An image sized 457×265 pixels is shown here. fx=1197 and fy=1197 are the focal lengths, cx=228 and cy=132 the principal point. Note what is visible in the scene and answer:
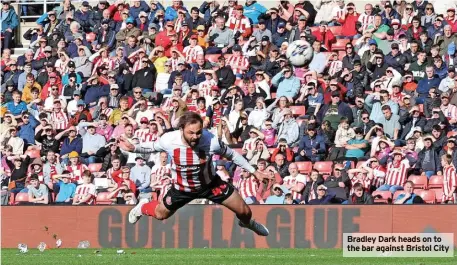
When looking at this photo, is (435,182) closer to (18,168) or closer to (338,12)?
(338,12)

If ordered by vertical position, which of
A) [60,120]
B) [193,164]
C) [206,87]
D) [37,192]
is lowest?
[37,192]

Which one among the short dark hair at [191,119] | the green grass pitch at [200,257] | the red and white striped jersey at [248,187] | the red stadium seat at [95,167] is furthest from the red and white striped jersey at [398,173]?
the short dark hair at [191,119]

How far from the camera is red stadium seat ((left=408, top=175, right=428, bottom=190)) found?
22641 mm

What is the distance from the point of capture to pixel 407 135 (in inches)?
941

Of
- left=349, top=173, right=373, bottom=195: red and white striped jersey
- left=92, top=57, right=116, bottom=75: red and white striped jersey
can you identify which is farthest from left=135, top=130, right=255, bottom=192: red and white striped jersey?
left=92, top=57, right=116, bottom=75: red and white striped jersey

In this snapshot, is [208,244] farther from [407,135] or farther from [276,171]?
[407,135]

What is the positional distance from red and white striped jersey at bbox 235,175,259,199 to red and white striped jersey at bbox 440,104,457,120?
4109 mm

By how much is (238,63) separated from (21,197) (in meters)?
5.79

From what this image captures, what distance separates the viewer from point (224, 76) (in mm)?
26484

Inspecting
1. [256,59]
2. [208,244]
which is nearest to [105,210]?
[208,244]

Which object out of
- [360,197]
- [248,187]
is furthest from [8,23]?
[360,197]

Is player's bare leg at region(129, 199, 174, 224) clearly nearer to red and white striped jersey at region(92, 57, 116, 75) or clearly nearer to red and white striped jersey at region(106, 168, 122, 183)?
red and white striped jersey at region(106, 168, 122, 183)

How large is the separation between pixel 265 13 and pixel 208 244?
7.88 m

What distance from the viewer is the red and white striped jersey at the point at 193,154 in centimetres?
1448
